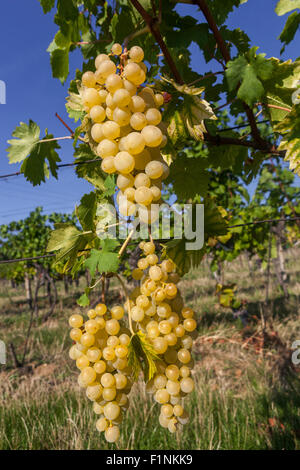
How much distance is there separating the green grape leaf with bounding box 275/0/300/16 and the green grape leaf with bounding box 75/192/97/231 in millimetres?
894

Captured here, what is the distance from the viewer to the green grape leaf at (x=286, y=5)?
106 centimetres

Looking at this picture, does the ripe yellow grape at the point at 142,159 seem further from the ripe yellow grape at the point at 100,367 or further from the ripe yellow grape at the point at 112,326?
the ripe yellow grape at the point at 100,367

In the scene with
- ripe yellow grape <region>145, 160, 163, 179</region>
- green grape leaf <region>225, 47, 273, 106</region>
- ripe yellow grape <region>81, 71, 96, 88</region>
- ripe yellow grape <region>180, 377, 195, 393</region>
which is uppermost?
green grape leaf <region>225, 47, 273, 106</region>

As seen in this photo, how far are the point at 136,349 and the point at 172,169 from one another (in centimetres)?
60

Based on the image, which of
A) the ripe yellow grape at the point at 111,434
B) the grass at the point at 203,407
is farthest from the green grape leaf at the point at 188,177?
the grass at the point at 203,407

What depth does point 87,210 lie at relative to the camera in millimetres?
853

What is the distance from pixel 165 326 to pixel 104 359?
0.56 feet

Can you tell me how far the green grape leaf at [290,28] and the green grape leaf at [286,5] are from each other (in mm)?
29

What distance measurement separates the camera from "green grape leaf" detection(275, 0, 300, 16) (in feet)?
3.48

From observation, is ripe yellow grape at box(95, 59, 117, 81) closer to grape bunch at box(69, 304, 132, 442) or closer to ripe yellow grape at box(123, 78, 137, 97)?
ripe yellow grape at box(123, 78, 137, 97)

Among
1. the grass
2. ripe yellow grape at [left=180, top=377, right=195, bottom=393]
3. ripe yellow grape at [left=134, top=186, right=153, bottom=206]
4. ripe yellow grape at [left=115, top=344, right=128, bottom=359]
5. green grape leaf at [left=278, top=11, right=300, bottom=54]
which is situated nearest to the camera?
ripe yellow grape at [left=134, top=186, right=153, bottom=206]

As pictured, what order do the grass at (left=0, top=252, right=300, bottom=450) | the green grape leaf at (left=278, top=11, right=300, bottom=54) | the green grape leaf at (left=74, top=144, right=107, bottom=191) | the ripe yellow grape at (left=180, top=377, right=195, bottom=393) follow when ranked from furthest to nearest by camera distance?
1. the grass at (left=0, top=252, right=300, bottom=450)
2. the green grape leaf at (left=278, top=11, right=300, bottom=54)
3. the green grape leaf at (left=74, top=144, right=107, bottom=191)
4. the ripe yellow grape at (left=180, top=377, right=195, bottom=393)

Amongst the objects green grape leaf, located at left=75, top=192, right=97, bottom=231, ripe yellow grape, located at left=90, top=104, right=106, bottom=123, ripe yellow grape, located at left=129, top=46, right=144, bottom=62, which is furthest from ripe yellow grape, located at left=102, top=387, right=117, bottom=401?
ripe yellow grape, located at left=129, top=46, right=144, bottom=62

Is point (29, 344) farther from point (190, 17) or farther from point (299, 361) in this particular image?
point (190, 17)
